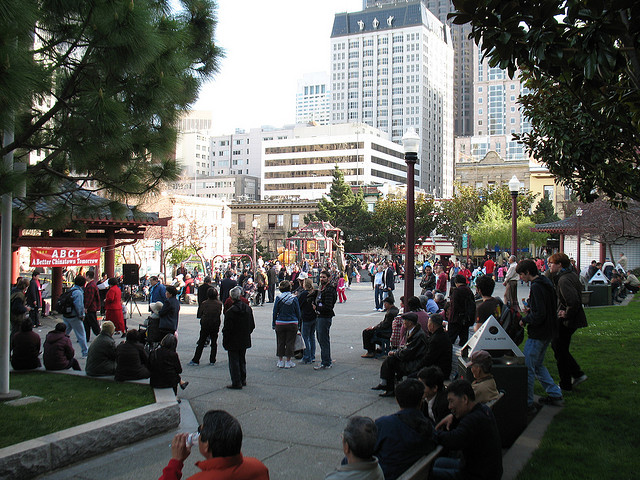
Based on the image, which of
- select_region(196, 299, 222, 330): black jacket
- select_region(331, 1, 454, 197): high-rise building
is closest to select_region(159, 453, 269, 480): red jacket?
select_region(196, 299, 222, 330): black jacket

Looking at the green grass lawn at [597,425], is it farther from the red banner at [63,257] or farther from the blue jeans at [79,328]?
the red banner at [63,257]

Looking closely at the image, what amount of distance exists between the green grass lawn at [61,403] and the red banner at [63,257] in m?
7.03

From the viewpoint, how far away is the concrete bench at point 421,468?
13.6ft

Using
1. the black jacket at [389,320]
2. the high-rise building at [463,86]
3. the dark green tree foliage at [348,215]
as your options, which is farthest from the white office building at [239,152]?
the black jacket at [389,320]

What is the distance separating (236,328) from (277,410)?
1892 millimetres

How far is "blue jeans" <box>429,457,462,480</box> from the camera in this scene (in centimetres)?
482

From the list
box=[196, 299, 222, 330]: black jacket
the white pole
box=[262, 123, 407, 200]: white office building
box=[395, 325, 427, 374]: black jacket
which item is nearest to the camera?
the white pole

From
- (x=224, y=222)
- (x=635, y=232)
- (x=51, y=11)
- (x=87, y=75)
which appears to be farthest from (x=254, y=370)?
(x=224, y=222)

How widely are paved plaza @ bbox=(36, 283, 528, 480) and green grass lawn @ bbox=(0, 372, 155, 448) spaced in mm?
658

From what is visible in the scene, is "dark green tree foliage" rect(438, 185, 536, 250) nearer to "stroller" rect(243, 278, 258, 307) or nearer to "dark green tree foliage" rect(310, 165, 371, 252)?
"dark green tree foliage" rect(310, 165, 371, 252)

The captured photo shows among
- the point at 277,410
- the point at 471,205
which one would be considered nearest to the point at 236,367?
the point at 277,410

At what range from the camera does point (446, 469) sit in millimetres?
4883

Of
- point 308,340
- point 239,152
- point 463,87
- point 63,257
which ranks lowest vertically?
point 308,340

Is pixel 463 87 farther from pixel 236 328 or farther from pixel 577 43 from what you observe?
pixel 577 43
